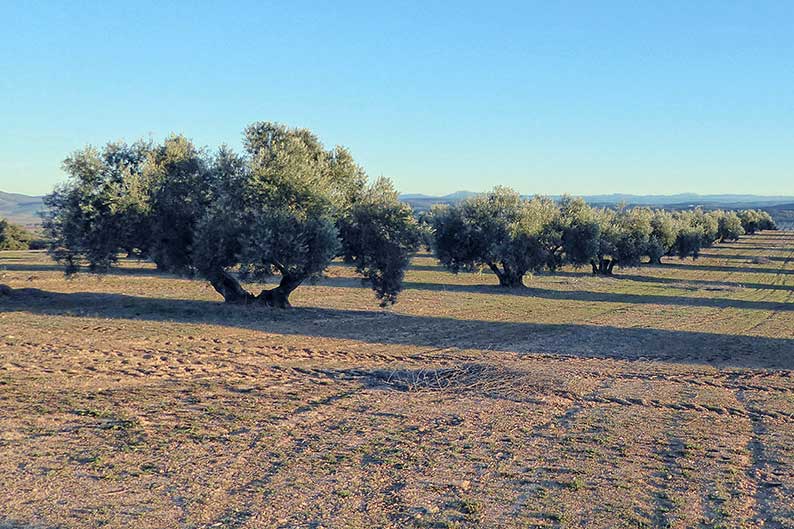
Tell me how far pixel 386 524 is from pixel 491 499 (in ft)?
5.19

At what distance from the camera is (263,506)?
8.16 meters

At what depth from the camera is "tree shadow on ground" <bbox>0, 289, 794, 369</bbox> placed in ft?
72.4

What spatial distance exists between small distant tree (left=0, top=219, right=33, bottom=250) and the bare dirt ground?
57985mm

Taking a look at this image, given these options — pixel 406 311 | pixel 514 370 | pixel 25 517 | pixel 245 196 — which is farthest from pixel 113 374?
pixel 406 311

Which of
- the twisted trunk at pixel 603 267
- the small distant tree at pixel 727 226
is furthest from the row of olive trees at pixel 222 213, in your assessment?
the small distant tree at pixel 727 226

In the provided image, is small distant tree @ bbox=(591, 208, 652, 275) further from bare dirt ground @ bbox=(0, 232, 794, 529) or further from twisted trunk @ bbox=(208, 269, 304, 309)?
twisted trunk @ bbox=(208, 269, 304, 309)

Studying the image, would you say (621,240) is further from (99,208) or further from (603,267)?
(99,208)

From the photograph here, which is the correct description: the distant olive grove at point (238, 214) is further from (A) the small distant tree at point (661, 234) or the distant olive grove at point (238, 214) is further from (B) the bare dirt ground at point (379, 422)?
(A) the small distant tree at point (661, 234)

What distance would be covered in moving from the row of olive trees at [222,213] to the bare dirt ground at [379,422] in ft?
7.90

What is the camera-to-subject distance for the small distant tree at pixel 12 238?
77.3m

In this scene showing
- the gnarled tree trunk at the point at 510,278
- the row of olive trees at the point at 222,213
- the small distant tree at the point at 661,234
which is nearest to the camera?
the row of olive trees at the point at 222,213

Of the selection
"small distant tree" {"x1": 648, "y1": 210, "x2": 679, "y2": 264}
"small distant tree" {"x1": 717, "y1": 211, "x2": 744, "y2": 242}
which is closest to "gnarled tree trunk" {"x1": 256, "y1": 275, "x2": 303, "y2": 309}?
"small distant tree" {"x1": 648, "y1": 210, "x2": 679, "y2": 264}

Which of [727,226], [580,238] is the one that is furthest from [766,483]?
[727,226]

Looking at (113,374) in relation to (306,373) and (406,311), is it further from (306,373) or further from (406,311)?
(406,311)
